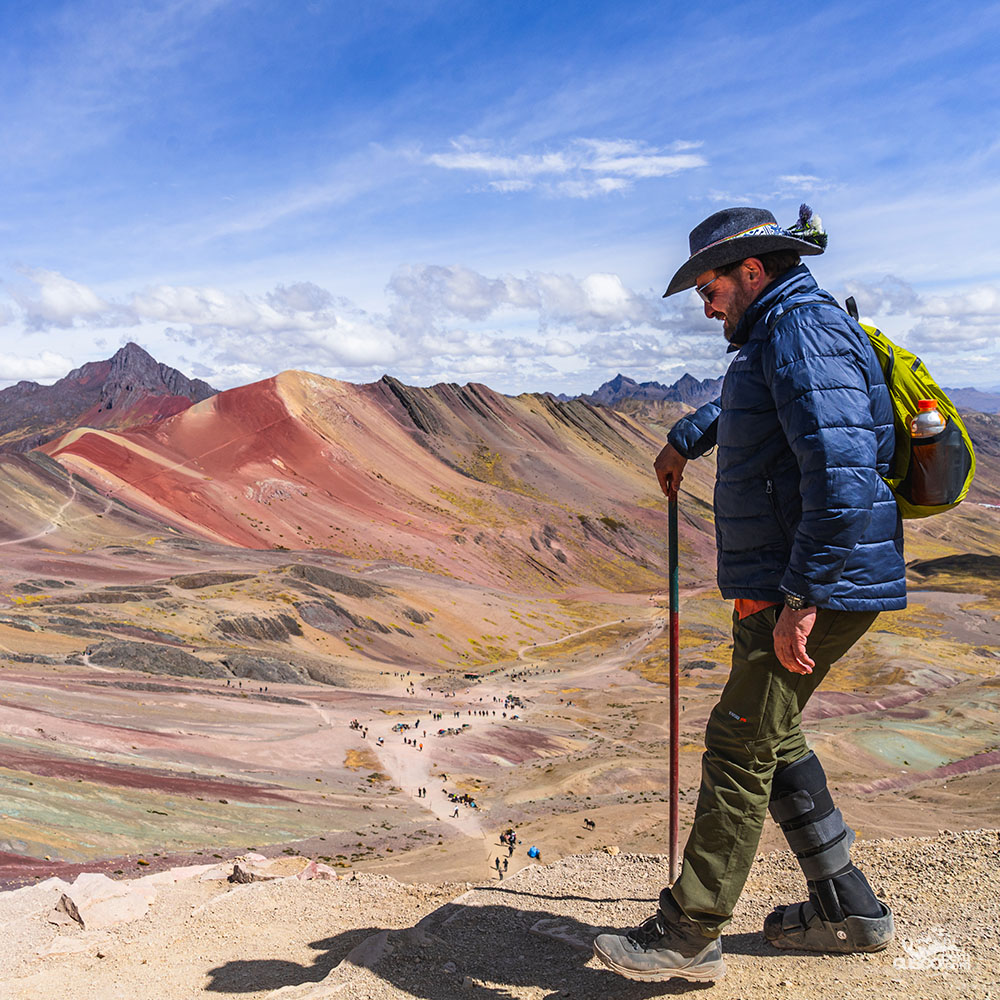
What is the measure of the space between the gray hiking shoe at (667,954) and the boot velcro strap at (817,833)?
2.11ft

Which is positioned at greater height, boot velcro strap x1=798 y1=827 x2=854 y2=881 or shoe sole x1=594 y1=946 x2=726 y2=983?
boot velcro strap x1=798 y1=827 x2=854 y2=881

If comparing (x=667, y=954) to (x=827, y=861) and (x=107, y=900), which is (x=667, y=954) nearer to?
(x=827, y=861)

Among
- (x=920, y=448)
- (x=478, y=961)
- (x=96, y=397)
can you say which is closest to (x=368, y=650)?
(x=478, y=961)

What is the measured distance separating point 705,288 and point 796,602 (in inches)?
63.9

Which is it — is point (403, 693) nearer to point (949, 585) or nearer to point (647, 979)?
point (647, 979)

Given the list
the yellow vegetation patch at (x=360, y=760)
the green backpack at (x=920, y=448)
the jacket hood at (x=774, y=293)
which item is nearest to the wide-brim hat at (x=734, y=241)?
the jacket hood at (x=774, y=293)

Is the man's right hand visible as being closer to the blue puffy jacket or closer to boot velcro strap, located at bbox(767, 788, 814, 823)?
the blue puffy jacket

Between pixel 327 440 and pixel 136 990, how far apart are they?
281 feet

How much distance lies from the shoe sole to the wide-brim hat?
129 inches

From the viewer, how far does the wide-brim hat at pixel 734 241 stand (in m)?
3.80

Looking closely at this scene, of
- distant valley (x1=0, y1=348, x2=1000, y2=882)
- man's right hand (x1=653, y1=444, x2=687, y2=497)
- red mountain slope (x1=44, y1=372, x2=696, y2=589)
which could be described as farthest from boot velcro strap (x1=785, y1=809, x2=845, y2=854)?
red mountain slope (x1=44, y1=372, x2=696, y2=589)

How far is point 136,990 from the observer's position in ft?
15.5

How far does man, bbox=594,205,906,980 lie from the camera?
3346mm

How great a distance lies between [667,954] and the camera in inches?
153
